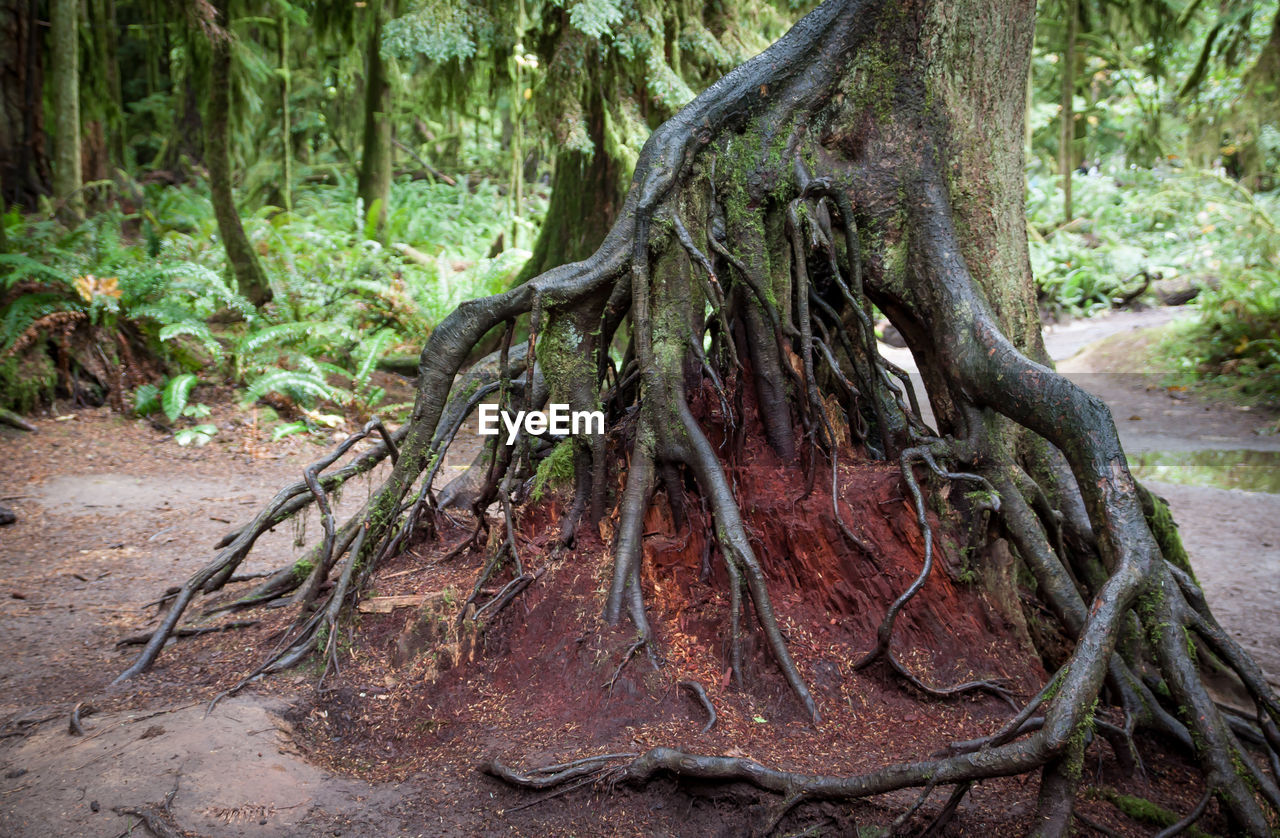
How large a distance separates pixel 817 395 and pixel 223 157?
9826 millimetres

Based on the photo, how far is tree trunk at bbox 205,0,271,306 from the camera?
10.8 meters

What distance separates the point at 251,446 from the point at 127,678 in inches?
221

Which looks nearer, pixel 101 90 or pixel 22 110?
pixel 22 110

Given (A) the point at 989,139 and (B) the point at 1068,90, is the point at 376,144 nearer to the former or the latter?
(A) the point at 989,139

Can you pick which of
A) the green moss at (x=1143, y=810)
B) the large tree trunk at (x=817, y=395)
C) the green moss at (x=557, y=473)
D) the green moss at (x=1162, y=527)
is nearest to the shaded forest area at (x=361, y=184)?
the large tree trunk at (x=817, y=395)

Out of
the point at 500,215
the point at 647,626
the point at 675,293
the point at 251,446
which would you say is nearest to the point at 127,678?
the point at 647,626

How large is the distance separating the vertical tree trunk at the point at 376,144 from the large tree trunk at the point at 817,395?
11.2 meters

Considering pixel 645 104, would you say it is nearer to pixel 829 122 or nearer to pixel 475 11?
pixel 475 11

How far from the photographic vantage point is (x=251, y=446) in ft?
31.5

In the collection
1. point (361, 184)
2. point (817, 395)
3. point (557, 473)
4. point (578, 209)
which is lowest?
point (557, 473)

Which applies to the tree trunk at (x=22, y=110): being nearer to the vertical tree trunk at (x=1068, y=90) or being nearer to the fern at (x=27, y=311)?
the fern at (x=27, y=311)

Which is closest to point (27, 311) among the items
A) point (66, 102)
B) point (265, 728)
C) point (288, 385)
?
point (288, 385)

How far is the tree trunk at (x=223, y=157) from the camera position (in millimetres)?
10805

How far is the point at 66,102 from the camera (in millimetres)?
11906
